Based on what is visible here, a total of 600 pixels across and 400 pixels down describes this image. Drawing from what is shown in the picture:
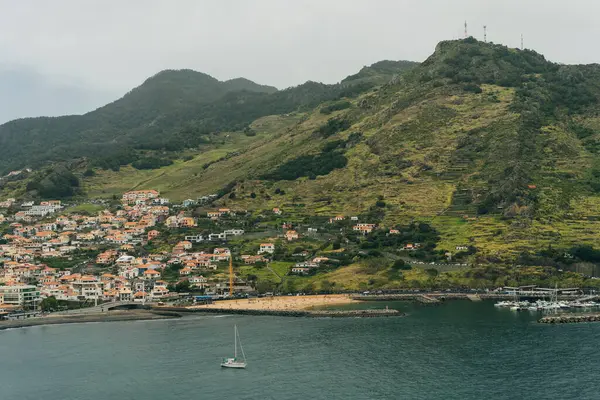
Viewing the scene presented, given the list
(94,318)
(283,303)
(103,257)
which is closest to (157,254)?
(103,257)

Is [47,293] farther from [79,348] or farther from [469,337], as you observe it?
[469,337]

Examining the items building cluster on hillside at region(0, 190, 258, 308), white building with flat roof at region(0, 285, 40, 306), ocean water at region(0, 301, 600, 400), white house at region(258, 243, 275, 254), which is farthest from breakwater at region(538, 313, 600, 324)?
white building with flat roof at region(0, 285, 40, 306)

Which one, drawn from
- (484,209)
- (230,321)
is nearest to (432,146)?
(484,209)

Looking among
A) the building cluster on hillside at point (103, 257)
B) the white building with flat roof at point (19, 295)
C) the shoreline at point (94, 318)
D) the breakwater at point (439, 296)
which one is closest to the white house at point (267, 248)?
the building cluster on hillside at point (103, 257)

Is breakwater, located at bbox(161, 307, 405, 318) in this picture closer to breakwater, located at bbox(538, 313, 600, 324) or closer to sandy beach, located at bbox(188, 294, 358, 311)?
sandy beach, located at bbox(188, 294, 358, 311)

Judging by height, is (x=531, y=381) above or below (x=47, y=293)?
below

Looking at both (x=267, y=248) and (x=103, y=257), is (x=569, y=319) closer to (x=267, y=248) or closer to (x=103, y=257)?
(x=267, y=248)
